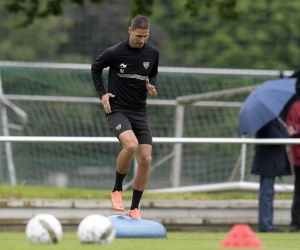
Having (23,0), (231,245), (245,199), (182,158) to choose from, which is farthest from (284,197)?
(231,245)

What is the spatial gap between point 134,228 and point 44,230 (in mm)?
2534

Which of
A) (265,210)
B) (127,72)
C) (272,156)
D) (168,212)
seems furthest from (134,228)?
(272,156)

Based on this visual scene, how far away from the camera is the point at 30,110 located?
65.9 feet

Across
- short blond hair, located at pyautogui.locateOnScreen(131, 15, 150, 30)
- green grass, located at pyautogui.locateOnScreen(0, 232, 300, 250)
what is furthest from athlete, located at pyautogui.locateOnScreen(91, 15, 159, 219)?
green grass, located at pyautogui.locateOnScreen(0, 232, 300, 250)

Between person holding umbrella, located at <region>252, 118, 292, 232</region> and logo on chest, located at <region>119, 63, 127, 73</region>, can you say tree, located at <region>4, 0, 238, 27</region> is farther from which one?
logo on chest, located at <region>119, 63, 127, 73</region>

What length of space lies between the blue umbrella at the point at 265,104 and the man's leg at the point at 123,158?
11.1 ft

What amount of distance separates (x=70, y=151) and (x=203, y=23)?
21.2m

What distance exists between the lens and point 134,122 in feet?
43.4

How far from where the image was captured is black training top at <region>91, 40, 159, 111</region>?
13.1 m

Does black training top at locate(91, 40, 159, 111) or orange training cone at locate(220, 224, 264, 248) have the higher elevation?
black training top at locate(91, 40, 159, 111)

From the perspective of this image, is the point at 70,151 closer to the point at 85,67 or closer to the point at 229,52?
the point at 85,67

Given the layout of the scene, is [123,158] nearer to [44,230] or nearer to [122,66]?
[122,66]

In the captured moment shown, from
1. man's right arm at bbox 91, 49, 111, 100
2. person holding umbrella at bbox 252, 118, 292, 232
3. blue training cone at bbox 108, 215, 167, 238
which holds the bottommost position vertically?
person holding umbrella at bbox 252, 118, 292, 232

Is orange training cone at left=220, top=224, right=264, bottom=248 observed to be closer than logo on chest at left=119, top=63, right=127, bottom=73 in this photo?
Yes
